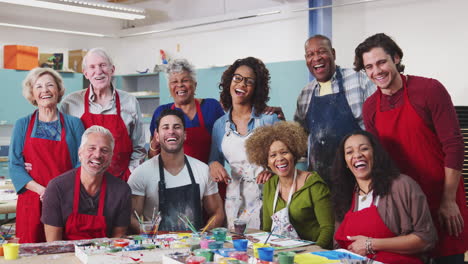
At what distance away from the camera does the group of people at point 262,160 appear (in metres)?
3.15

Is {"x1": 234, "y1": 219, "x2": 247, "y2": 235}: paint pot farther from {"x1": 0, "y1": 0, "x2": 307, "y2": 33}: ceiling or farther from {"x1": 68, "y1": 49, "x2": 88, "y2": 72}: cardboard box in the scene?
{"x1": 68, "y1": 49, "x2": 88, "y2": 72}: cardboard box

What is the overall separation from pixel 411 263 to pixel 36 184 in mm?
2398

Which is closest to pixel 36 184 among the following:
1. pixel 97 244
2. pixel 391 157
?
pixel 97 244

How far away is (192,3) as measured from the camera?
10273mm

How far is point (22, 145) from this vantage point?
12.7 ft

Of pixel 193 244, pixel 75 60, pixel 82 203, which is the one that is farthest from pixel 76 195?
pixel 75 60

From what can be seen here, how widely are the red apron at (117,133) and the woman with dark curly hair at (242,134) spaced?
641mm

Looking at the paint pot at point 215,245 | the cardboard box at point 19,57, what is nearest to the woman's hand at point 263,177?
the paint pot at point 215,245

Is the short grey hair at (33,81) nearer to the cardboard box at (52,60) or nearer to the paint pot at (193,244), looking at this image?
the paint pot at (193,244)

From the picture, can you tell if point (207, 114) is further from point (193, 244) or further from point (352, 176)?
point (193, 244)

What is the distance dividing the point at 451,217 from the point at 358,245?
2.06 ft

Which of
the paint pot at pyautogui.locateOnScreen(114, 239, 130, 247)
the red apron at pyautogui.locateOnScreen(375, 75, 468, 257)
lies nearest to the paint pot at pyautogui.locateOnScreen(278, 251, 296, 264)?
the paint pot at pyautogui.locateOnScreen(114, 239, 130, 247)

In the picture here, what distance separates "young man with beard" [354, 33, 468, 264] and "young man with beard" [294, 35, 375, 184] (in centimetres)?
50

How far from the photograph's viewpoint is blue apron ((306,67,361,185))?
13.0 feet
